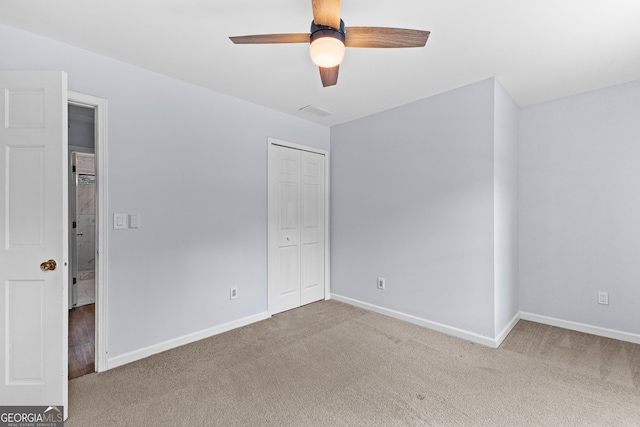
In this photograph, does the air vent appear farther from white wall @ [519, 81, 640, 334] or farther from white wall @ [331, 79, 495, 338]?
white wall @ [519, 81, 640, 334]

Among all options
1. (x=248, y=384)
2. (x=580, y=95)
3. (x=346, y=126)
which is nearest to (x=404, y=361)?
(x=248, y=384)

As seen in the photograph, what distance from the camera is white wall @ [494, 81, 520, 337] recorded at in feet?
9.26

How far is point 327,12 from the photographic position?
1.43m

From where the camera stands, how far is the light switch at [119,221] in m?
2.40

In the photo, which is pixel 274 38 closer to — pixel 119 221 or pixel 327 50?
pixel 327 50

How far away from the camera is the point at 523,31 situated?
2039mm

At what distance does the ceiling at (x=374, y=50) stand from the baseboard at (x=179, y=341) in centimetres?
240

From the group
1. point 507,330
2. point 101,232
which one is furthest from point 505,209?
point 101,232

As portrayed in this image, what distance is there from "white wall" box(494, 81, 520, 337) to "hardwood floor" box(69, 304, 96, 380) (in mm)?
3562

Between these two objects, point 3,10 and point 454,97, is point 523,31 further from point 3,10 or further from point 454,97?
point 3,10

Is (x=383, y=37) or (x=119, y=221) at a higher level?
(x=383, y=37)

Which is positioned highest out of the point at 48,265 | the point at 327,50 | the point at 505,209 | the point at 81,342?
the point at 327,50

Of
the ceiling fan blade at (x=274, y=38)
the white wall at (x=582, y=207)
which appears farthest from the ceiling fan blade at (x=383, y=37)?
the white wall at (x=582, y=207)

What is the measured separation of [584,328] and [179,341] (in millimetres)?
4024
